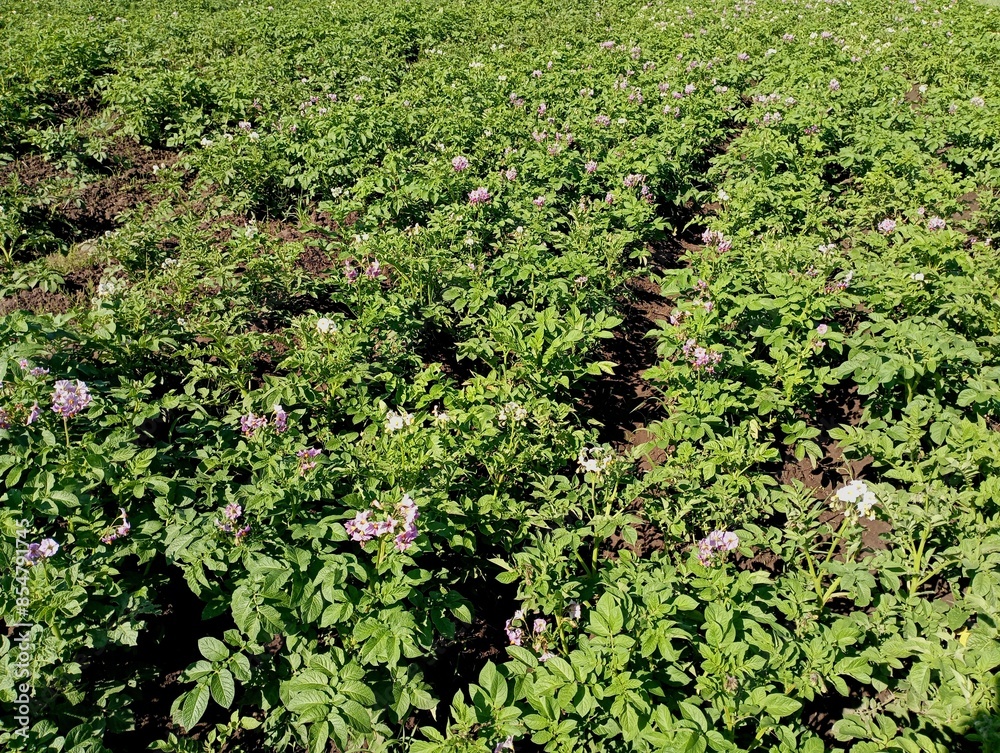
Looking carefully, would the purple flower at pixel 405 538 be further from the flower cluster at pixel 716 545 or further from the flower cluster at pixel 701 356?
the flower cluster at pixel 701 356

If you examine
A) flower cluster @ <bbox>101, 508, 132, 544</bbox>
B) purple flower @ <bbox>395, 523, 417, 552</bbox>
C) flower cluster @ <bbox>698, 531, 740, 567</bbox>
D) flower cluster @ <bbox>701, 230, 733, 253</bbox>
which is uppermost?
flower cluster @ <bbox>101, 508, 132, 544</bbox>

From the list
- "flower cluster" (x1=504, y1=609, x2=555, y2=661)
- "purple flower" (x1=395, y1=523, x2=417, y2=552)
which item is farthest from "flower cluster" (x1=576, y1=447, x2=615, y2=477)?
"purple flower" (x1=395, y1=523, x2=417, y2=552)

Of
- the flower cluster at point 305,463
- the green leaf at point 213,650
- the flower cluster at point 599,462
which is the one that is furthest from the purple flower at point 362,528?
the flower cluster at point 599,462

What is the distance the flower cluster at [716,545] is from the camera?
273cm

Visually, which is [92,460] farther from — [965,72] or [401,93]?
[965,72]

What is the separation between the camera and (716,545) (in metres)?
2.76

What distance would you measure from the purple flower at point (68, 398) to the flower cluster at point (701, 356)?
307 centimetres

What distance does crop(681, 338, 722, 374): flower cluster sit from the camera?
3.69 metres

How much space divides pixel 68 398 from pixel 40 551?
0.69 metres

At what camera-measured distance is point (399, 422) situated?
109 inches

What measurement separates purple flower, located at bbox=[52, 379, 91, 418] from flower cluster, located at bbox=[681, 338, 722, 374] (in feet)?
10.1

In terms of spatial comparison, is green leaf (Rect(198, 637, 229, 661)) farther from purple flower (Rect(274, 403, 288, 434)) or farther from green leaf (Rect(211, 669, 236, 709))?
purple flower (Rect(274, 403, 288, 434))

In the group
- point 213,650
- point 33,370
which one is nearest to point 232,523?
point 213,650

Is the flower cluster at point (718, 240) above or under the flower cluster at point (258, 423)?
under
